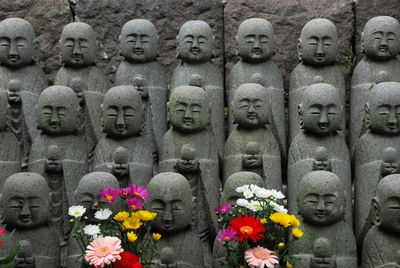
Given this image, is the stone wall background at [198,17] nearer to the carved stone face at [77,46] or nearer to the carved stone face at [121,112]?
the carved stone face at [77,46]

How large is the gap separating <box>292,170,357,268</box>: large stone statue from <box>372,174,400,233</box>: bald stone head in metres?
0.24

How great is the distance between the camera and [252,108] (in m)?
8.20

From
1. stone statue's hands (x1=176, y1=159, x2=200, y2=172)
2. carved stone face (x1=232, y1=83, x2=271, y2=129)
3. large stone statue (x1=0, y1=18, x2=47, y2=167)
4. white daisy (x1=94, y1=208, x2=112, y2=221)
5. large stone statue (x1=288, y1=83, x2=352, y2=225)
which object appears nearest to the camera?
white daisy (x1=94, y1=208, x2=112, y2=221)

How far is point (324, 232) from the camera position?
288 inches

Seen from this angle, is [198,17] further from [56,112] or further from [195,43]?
[56,112]

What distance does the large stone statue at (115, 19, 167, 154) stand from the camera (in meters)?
8.91

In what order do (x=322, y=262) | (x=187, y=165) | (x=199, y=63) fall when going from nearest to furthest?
(x=322, y=262), (x=187, y=165), (x=199, y=63)

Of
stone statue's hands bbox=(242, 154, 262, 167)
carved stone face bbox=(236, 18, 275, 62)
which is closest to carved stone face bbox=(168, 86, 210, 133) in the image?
stone statue's hands bbox=(242, 154, 262, 167)

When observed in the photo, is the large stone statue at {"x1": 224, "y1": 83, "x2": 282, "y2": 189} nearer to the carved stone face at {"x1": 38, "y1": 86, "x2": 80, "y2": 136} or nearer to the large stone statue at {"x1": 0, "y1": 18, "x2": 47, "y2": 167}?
the carved stone face at {"x1": 38, "y1": 86, "x2": 80, "y2": 136}

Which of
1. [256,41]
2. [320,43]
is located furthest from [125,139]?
[320,43]

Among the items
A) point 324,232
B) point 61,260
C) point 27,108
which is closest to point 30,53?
point 27,108

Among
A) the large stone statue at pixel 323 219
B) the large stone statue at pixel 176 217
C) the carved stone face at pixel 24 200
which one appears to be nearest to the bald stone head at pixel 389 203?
the large stone statue at pixel 323 219

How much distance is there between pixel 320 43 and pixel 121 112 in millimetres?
1786

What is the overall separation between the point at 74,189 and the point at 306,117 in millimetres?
1741
